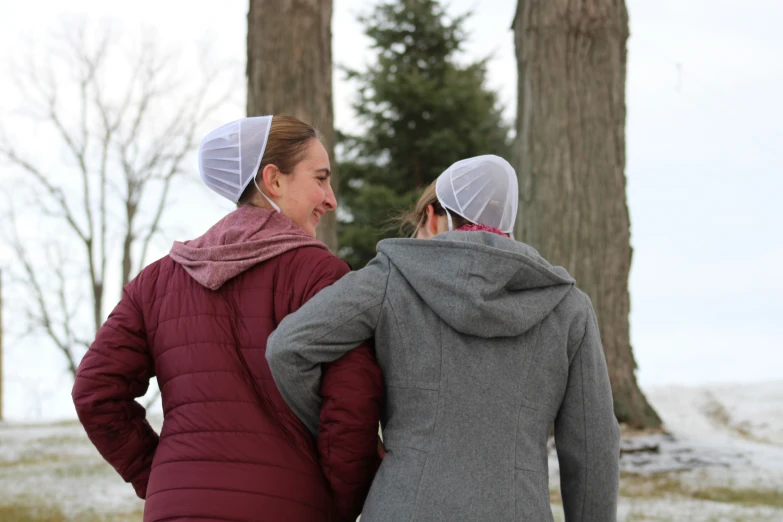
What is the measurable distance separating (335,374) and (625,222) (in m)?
6.11

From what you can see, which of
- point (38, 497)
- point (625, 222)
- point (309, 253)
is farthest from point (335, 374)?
point (625, 222)

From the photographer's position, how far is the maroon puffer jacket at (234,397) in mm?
2227

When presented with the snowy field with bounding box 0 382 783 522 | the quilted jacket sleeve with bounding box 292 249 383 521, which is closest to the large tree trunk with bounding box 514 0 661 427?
the snowy field with bounding box 0 382 783 522

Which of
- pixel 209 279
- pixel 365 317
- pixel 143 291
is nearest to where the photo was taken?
pixel 365 317

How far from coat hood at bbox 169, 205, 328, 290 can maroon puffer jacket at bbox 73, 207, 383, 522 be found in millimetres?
12

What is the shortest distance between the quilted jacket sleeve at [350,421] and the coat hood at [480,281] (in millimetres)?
243

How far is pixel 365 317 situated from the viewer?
2205 millimetres

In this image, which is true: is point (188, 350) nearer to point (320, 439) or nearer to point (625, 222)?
point (320, 439)

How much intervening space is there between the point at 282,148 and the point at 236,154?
0.44 feet

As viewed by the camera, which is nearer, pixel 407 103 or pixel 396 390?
pixel 396 390

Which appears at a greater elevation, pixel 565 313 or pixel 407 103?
pixel 407 103

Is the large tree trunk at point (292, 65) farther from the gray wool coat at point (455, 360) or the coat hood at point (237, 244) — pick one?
the gray wool coat at point (455, 360)

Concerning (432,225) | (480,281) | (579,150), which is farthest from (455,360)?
(579,150)

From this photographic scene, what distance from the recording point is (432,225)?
8.54 ft
